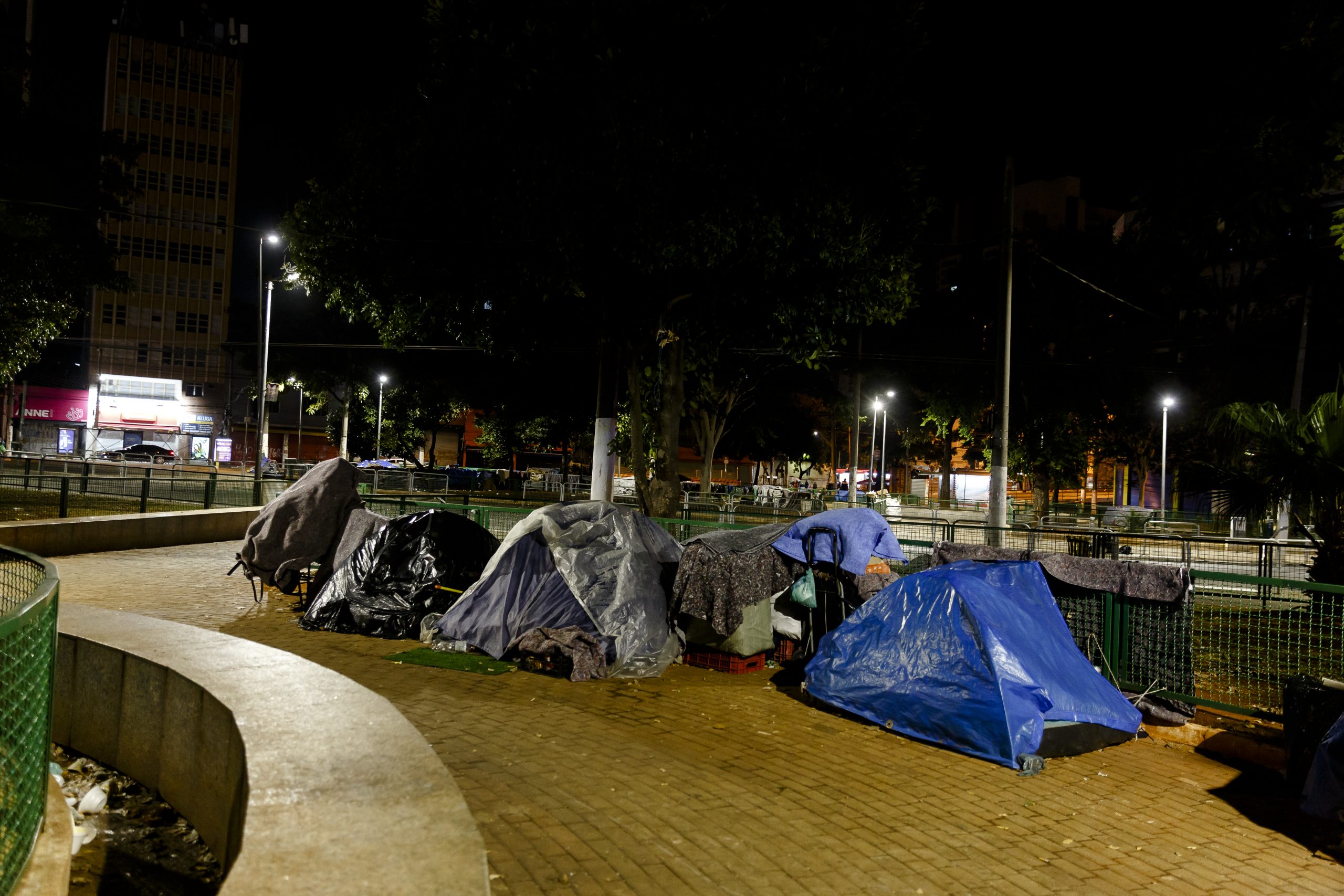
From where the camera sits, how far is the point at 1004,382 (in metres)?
14.9

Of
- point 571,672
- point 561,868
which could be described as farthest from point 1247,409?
point 561,868

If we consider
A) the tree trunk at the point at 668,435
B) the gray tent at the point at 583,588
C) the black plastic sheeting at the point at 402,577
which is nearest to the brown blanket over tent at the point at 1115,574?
the gray tent at the point at 583,588

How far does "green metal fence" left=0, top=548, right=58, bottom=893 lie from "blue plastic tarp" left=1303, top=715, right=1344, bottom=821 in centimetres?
627

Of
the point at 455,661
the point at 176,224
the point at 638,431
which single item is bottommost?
the point at 455,661

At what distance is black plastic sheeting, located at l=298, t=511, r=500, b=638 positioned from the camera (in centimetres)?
946

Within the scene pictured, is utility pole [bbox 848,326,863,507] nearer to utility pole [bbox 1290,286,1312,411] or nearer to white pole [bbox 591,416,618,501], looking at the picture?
utility pole [bbox 1290,286,1312,411]

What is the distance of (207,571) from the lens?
44.6ft

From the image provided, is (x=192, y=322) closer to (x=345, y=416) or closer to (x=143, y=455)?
(x=143, y=455)

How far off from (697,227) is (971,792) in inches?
388

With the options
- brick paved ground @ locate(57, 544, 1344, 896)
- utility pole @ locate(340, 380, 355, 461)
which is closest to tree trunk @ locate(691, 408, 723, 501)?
utility pole @ locate(340, 380, 355, 461)

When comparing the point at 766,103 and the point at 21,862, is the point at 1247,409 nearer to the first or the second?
the point at 766,103

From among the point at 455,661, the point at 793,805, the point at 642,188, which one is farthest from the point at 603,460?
the point at 793,805

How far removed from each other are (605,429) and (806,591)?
6.71m

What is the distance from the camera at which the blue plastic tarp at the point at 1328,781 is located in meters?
5.05
